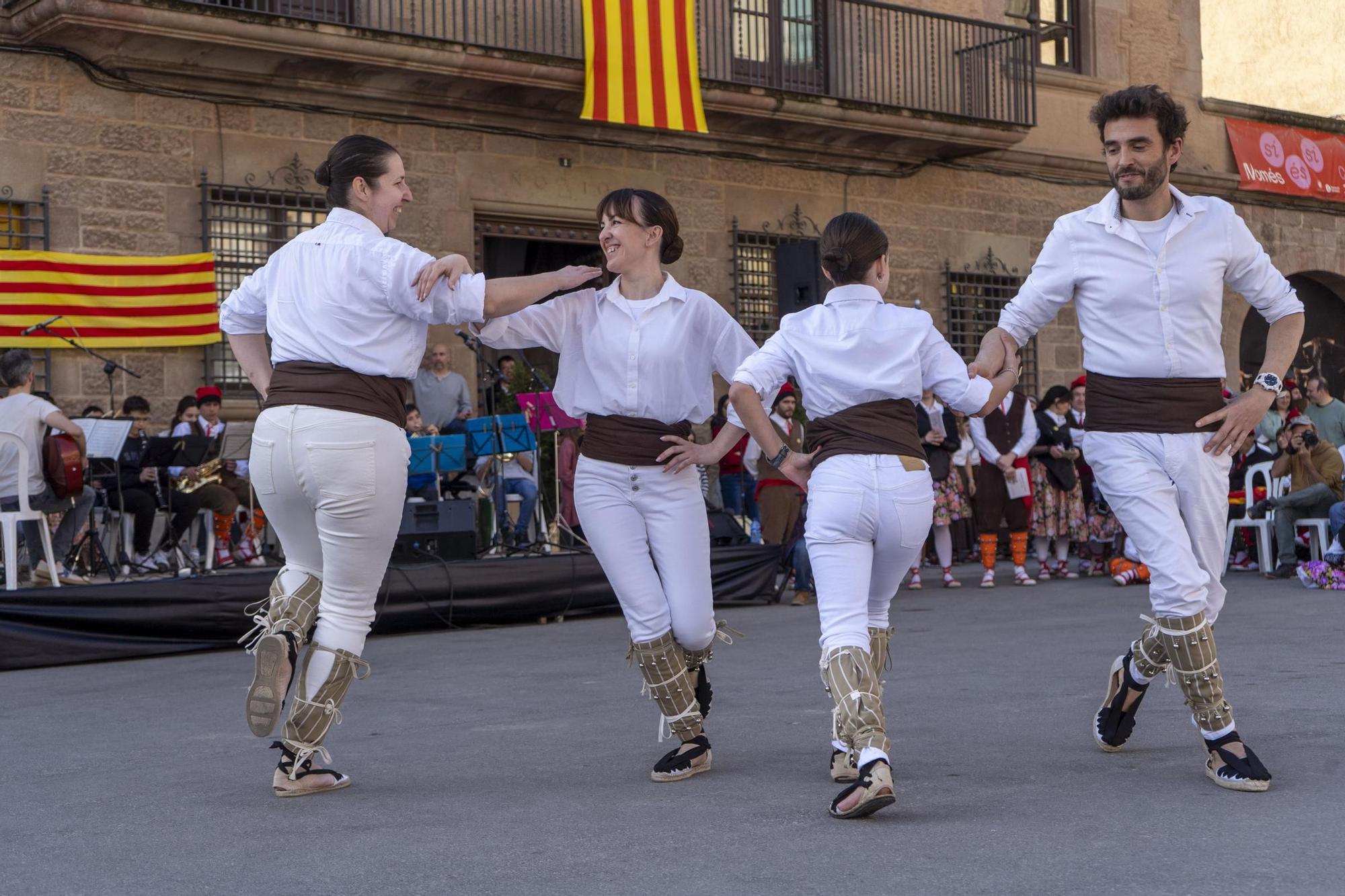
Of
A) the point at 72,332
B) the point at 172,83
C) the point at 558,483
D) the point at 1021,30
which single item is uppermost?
the point at 1021,30

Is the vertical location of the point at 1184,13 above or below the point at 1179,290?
above

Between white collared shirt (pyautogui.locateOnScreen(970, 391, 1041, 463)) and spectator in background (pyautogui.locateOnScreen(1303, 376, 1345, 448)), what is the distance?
2.86 metres

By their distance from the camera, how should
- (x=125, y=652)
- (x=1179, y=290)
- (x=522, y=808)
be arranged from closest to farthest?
1. (x=522, y=808)
2. (x=1179, y=290)
3. (x=125, y=652)

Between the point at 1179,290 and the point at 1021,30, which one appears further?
the point at 1021,30

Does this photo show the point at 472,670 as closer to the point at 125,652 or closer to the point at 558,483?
the point at 125,652

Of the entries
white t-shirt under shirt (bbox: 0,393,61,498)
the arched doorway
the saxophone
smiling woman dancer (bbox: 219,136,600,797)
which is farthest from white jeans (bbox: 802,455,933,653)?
the arched doorway

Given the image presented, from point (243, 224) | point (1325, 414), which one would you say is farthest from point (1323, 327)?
point (243, 224)

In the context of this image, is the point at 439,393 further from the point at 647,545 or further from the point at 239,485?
the point at 647,545

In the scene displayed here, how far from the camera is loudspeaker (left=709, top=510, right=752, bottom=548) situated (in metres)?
12.8

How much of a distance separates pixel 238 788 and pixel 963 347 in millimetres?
15785

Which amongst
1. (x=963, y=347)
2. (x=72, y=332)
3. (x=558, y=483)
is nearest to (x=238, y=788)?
(x=558, y=483)

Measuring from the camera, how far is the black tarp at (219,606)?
8969 mm

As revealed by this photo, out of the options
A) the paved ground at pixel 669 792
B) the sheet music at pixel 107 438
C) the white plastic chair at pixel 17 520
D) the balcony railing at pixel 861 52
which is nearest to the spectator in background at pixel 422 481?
the sheet music at pixel 107 438

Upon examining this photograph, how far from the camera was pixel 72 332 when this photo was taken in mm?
13344
